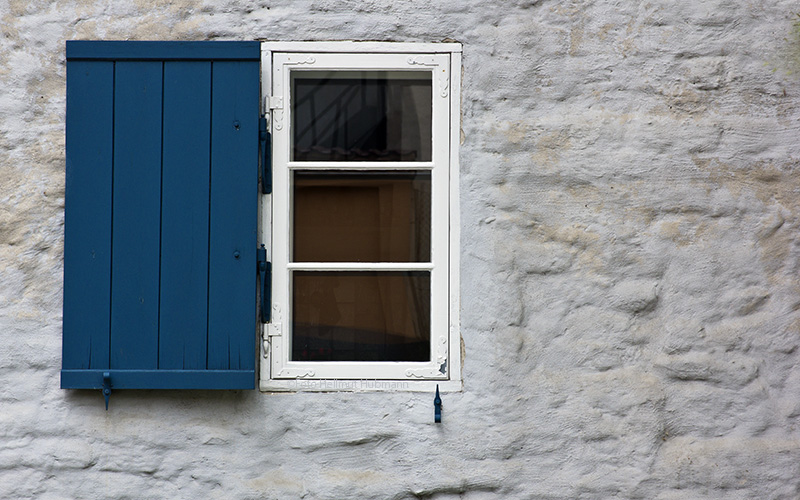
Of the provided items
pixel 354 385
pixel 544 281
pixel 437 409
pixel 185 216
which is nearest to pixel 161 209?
pixel 185 216

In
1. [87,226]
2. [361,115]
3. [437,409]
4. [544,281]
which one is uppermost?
[361,115]

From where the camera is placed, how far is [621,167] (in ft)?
8.25

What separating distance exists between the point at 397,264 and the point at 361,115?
59 centimetres

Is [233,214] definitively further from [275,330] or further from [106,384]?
[106,384]

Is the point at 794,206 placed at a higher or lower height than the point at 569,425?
higher

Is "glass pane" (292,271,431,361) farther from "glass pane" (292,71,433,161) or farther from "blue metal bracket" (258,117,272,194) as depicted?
"glass pane" (292,71,433,161)

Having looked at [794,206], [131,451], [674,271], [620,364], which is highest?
→ [794,206]

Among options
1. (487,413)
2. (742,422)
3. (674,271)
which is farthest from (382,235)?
(742,422)

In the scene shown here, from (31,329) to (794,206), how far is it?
9.46 feet

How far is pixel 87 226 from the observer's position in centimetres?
243

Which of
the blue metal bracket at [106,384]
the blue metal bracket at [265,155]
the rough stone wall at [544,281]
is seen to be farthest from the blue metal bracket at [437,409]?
the blue metal bracket at [106,384]

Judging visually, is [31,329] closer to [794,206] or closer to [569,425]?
[569,425]

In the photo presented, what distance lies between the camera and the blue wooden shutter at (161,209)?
2.42 meters

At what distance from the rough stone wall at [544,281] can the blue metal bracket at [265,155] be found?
14.9 inches
